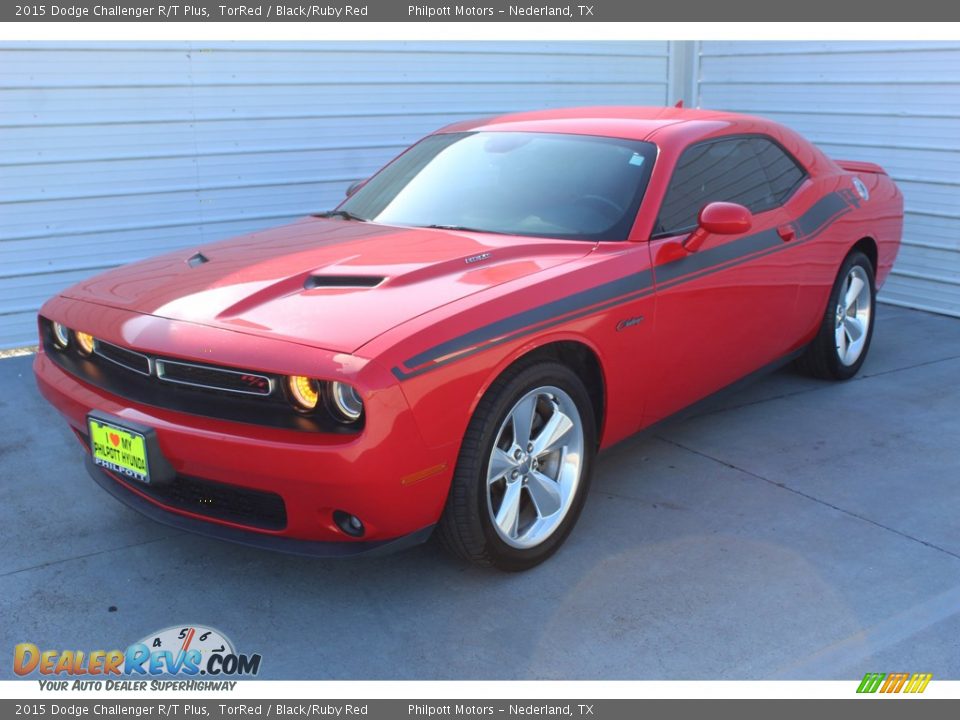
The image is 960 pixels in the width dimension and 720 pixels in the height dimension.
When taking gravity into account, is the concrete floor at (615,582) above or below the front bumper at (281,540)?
below

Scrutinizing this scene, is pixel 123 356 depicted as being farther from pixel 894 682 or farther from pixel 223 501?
pixel 894 682

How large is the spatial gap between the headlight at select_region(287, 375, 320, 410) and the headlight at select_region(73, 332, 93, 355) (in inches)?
40.6

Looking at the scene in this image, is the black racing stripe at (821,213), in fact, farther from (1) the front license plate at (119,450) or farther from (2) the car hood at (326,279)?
(1) the front license plate at (119,450)

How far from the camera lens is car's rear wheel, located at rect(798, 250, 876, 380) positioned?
5.24m

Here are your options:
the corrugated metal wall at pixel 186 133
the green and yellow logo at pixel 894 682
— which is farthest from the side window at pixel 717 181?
the corrugated metal wall at pixel 186 133

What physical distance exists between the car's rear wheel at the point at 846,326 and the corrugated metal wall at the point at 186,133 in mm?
3440

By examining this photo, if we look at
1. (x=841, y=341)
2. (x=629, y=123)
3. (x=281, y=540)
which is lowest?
(x=841, y=341)

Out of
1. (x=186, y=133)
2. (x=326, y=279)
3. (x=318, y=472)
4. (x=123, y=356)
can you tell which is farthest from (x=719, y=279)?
(x=186, y=133)

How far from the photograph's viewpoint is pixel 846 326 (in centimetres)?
546

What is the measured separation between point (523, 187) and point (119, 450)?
193 cm

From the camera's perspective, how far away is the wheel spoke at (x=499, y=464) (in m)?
3.25

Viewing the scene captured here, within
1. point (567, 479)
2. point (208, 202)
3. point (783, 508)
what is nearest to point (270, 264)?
point (567, 479)

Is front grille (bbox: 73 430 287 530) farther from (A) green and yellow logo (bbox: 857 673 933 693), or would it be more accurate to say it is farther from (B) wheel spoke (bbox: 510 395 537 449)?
(A) green and yellow logo (bbox: 857 673 933 693)

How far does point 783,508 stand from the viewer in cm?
392
